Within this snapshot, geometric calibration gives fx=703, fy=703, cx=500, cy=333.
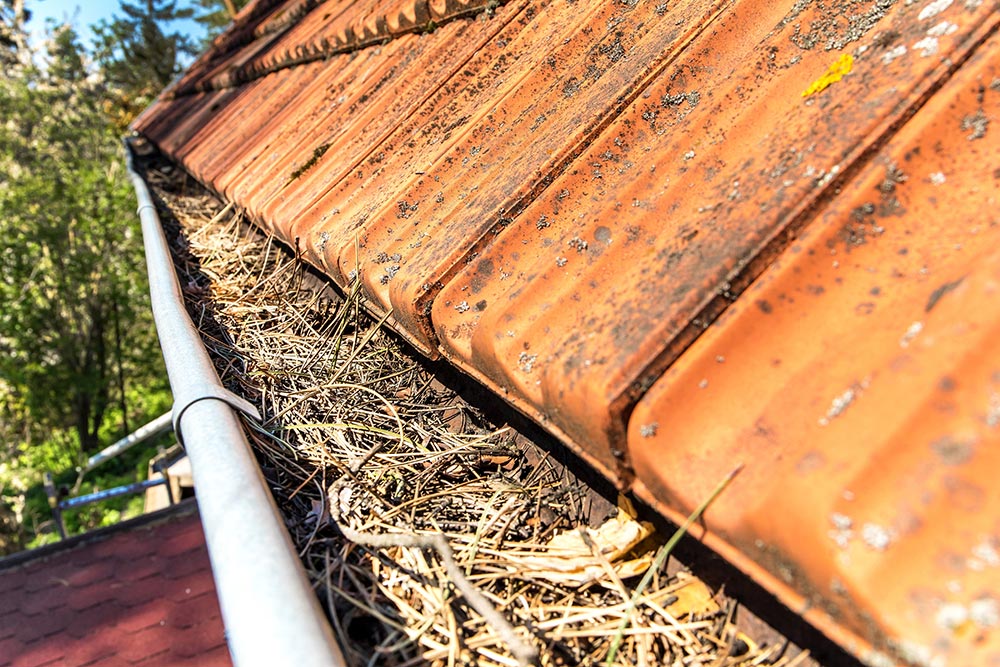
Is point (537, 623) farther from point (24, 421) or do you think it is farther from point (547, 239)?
point (24, 421)

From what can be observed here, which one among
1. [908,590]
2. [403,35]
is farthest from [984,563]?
[403,35]

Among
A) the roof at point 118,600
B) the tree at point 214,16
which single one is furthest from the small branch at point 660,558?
the tree at point 214,16

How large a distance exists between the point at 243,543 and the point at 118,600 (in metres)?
3.46

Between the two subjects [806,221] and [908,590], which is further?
[806,221]

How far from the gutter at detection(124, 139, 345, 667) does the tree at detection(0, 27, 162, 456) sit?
13.9 m

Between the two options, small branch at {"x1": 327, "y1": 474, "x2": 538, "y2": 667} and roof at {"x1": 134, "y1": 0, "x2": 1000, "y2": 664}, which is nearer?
roof at {"x1": 134, "y1": 0, "x2": 1000, "y2": 664}

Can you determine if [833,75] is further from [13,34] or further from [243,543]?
[13,34]

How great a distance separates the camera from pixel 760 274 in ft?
3.15

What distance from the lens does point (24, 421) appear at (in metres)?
15.9

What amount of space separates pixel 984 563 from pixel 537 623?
0.64 meters

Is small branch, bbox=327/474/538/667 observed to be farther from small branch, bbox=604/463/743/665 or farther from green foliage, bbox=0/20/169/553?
green foliage, bbox=0/20/169/553

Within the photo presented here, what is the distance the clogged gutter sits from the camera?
106 centimetres

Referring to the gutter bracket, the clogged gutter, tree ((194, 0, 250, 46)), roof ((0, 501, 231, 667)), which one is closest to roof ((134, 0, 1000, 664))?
the clogged gutter

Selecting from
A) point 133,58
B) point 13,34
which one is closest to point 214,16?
point 133,58
